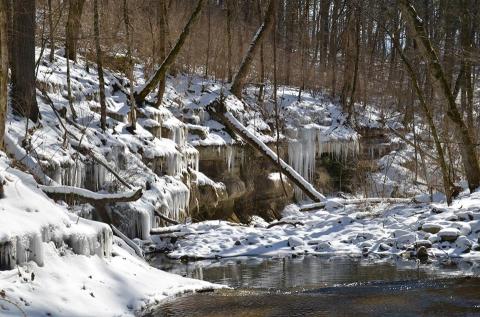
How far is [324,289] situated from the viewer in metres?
7.85

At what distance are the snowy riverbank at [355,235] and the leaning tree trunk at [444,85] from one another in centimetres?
71

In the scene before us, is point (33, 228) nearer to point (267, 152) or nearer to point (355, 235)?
point (355, 235)

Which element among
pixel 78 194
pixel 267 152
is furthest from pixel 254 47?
pixel 78 194

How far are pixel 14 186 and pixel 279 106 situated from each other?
17.4m

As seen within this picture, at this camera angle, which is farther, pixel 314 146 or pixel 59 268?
pixel 314 146

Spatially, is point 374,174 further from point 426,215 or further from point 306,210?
point 426,215

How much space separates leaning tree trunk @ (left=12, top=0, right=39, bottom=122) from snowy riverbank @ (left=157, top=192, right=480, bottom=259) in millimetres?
3716

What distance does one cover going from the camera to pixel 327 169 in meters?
22.3

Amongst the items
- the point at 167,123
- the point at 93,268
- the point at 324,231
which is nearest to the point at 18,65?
the point at 167,123

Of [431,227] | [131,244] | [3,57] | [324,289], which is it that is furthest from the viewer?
[431,227]

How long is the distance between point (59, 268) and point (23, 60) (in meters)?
6.38

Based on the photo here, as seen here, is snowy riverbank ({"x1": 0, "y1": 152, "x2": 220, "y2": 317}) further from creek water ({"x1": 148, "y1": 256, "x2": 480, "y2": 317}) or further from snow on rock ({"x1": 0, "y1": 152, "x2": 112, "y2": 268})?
creek water ({"x1": 148, "y1": 256, "x2": 480, "y2": 317})

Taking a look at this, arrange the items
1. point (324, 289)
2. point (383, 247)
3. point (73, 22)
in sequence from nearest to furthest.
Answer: point (324, 289), point (383, 247), point (73, 22)

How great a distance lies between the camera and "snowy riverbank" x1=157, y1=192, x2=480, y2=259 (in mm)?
11125
